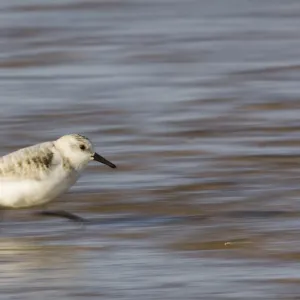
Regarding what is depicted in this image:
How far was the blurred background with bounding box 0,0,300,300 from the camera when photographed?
7.67 m

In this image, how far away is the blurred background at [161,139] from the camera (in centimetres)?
767

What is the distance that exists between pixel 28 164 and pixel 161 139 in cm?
282

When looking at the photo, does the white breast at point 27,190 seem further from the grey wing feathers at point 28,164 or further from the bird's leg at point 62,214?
the bird's leg at point 62,214

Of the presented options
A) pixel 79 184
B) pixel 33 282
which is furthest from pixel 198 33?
pixel 33 282

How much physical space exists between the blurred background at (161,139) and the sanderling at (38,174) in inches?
8.7

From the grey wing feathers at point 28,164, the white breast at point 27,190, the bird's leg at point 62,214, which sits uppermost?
the grey wing feathers at point 28,164

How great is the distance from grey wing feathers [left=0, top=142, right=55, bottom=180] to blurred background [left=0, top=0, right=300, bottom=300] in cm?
35

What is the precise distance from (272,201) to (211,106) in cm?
323

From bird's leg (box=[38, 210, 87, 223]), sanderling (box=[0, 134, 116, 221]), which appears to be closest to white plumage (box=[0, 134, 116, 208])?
sanderling (box=[0, 134, 116, 221])

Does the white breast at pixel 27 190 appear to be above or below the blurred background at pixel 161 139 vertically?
above

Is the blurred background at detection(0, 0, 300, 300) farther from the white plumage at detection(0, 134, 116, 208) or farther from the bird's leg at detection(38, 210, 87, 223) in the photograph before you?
the white plumage at detection(0, 134, 116, 208)

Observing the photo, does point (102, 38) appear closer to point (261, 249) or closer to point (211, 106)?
point (211, 106)

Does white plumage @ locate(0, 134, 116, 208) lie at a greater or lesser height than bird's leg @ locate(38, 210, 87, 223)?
greater

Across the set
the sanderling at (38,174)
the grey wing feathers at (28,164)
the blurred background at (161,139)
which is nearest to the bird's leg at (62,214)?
the blurred background at (161,139)
